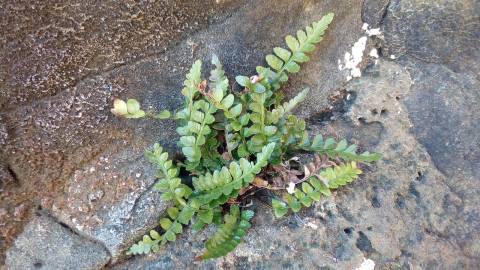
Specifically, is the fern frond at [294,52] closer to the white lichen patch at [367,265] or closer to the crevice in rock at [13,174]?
the white lichen patch at [367,265]

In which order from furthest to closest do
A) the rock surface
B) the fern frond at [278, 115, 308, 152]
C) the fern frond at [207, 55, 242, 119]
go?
the fern frond at [278, 115, 308, 152], the fern frond at [207, 55, 242, 119], the rock surface

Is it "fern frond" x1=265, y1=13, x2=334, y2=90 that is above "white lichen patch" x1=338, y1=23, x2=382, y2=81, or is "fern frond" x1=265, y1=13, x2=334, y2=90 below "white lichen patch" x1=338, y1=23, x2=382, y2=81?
above

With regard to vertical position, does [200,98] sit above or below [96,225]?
above

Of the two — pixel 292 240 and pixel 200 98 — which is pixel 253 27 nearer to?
pixel 200 98

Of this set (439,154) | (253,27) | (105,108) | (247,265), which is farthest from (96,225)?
(439,154)

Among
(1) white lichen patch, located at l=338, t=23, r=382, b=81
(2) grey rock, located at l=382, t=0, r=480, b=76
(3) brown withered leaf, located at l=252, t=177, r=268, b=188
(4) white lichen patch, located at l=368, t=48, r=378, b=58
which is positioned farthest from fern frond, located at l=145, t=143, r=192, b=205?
(2) grey rock, located at l=382, t=0, r=480, b=76

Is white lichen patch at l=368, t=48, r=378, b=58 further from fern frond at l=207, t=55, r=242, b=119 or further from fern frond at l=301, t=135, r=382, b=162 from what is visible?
fern frond at l=207, t=55, r=242, b=119

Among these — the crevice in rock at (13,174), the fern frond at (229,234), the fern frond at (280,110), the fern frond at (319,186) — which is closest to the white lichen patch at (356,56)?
the fern frond at (280,110)
